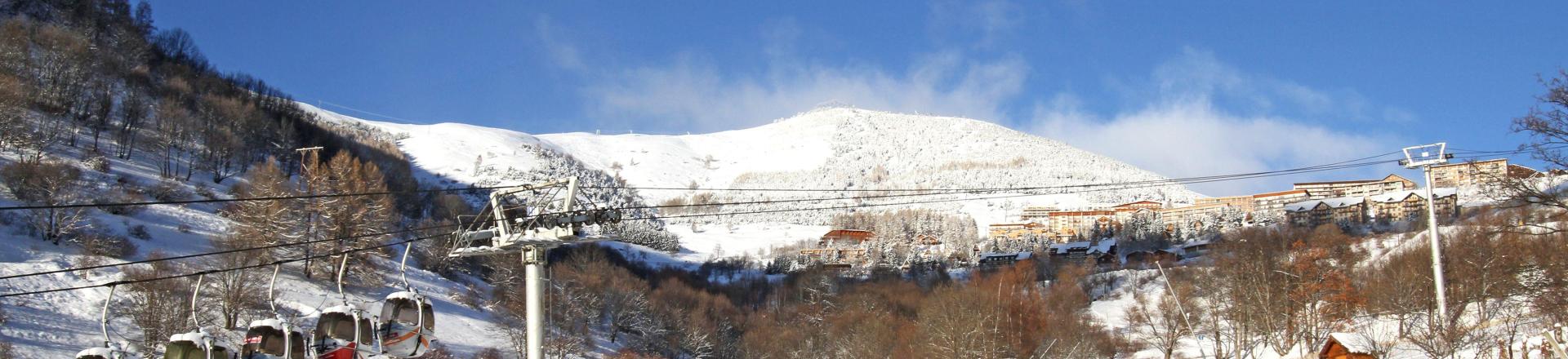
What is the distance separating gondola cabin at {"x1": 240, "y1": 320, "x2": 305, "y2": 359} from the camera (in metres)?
22.0

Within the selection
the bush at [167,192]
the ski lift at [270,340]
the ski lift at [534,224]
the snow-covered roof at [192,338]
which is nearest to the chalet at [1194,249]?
the bush at [167,192]

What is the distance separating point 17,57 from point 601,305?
197ft

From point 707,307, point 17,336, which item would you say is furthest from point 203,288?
point 707,307

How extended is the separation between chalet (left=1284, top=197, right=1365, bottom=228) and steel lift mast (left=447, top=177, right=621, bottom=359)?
146605 millimetres

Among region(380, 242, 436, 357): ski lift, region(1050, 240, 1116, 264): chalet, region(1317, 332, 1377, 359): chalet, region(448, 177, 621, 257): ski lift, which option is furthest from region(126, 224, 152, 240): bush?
region(1050, 240, 1116, 264): chalet

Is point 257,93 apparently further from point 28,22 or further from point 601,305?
point 601,305

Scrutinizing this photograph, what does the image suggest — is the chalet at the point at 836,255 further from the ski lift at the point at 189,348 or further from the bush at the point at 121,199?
the ski lift at the point at 189,348

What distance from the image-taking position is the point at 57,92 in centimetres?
9569

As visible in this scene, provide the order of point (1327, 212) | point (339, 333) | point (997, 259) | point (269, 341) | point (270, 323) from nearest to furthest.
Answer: point (269, 341), point (270, 323), point (339, 333), point (1327, 212), point (997, 259)

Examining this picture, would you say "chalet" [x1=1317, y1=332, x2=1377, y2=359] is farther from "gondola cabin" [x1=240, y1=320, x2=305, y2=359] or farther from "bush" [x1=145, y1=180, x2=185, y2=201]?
"bush" [x1=145, y1=180, x2=185, y2=201]

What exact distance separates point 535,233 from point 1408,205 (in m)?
158

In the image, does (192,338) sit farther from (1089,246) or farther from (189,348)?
(1089,246)

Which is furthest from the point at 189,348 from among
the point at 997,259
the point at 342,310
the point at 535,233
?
the point at 997,259

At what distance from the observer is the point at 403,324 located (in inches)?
959
